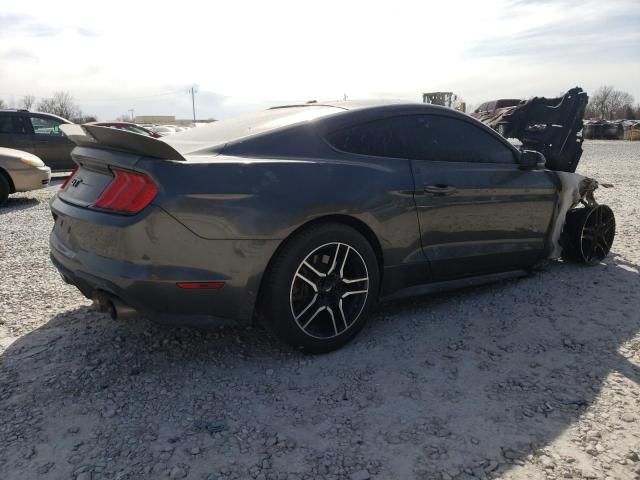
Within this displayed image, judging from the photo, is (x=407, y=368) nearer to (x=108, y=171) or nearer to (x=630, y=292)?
(x=108, y=171)

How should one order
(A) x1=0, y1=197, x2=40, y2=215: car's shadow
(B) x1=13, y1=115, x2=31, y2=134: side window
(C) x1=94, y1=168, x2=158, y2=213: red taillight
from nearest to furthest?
(C) x1=94, y1=168, x2=158, y2=213: red taillight → (A) x1=0, y1=197, x2=40, y2=215: car's shadow → (B) x1=13, y1=115, x2=31, y2=134: side window

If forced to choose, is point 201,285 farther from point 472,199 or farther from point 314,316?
point 472,199

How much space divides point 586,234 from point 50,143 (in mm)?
11350

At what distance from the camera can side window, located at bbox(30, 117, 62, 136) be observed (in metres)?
11.8

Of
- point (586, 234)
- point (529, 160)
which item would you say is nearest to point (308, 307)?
point (529, 160)

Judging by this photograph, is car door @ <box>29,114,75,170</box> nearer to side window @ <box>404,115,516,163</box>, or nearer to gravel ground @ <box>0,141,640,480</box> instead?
gravel ground @ <box>0,141,640,480</box>

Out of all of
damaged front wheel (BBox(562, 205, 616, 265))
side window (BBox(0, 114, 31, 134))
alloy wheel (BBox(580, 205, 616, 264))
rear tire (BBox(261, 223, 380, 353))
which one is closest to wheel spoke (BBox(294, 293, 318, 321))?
rear tire (BBox(261, 223, 380, 353))

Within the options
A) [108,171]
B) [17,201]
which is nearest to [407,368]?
[108,171]

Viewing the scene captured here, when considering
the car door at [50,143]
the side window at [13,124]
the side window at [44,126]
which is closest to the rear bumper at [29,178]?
the car door at [50,143]

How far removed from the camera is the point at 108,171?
2877 millimetres

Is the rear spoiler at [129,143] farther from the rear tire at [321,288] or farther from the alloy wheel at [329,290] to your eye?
the alloy wheel at [329,290]

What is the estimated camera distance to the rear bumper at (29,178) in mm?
8359

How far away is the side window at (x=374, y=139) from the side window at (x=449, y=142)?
0.28 feet

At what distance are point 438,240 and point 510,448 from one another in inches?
63.1
